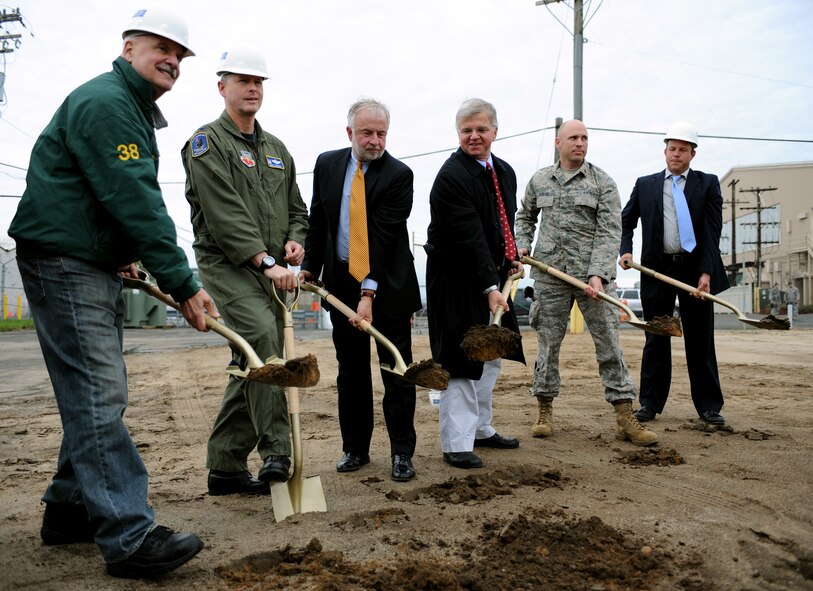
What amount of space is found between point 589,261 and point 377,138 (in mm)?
1917

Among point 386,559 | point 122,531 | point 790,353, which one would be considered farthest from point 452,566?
point 790,353

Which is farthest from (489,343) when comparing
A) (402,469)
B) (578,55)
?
(578,55)

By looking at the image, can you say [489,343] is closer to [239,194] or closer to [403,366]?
[403,366]

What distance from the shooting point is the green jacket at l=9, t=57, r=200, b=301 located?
2.64 metres

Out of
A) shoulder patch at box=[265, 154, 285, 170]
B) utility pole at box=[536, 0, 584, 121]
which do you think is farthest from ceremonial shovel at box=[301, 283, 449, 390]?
utility pole at box=[536, 0, 584, 121]

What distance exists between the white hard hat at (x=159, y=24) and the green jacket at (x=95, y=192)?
0.26 meters

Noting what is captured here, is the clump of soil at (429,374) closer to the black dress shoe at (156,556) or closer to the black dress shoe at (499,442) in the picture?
the black dress shoe at (499,442)

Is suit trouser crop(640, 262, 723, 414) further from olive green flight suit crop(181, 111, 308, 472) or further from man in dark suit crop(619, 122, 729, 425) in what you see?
olive green flight suit crop(181, 111, 308, 472)

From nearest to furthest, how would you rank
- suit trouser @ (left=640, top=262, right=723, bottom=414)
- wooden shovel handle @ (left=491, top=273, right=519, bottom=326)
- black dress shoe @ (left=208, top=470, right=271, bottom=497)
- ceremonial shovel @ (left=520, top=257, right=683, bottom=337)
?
black dress shoe @ (left=208, top=470, right=271, bottom=497), wooden shovel handle @ (left=491, top=273, right=519, bottom=326), ceremonial shovel @ (left=520, top=257, right=683, bottom=337), suit trouser @ (left=640, top=262, right=723, bottom=414)

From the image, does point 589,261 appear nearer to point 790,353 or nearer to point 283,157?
point 283,157

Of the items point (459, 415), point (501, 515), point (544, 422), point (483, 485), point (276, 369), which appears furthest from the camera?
point (544, 422)

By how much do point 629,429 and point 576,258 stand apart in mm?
1243

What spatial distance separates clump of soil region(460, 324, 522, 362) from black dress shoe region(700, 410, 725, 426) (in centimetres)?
218

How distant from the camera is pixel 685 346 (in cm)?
579
